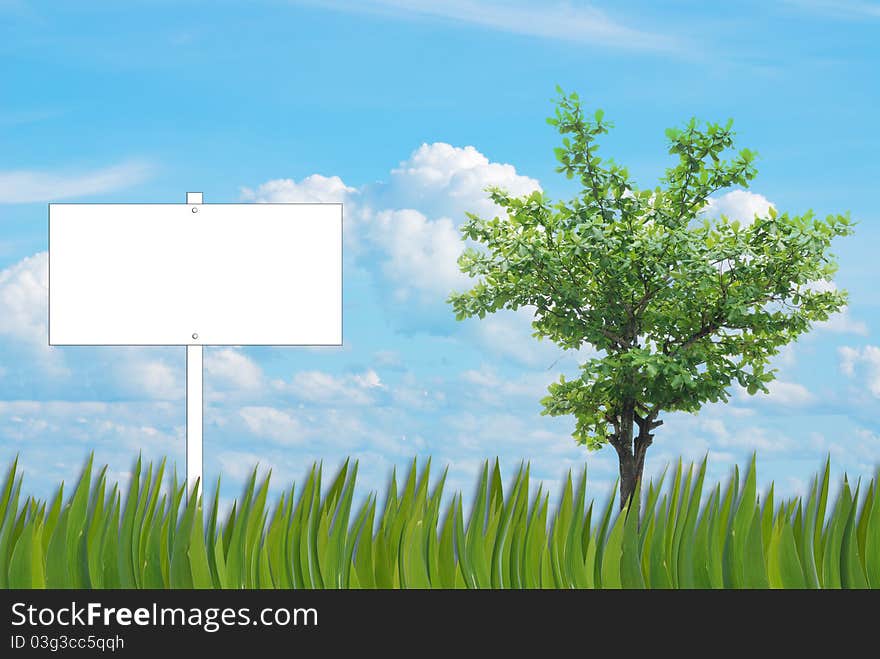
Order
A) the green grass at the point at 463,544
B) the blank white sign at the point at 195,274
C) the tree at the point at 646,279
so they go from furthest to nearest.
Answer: the tree at the point at 646,279 < the blank white sign at the point at 195,274 < the green grass at the point at 463,544

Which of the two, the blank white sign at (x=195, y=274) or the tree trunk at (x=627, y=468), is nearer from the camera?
the blank white sign at (x=195, y=274)

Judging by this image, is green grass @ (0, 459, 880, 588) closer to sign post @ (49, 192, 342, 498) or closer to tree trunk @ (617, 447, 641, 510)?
sign post @ (49, 192, 342, 498)

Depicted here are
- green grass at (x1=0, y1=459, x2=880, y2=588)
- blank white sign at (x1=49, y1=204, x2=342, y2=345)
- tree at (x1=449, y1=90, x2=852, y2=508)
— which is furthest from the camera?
tree at (x1=449, y1=90, x2=852, y2=508)

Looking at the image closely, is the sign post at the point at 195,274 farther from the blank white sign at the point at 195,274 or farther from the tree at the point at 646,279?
the tree at the point at 646,279

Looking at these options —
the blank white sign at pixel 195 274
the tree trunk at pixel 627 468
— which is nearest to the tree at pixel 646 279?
the tree trunk at pixel 627 468

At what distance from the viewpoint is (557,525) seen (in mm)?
2922

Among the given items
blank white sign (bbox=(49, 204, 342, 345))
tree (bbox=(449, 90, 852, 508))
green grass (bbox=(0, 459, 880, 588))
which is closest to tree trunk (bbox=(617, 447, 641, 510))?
tree (bbox=(449, 90, 852, 508))

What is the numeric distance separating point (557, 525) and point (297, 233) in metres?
3.43

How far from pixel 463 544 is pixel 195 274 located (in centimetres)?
357

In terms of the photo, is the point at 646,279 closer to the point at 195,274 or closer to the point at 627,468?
the point at 627,468

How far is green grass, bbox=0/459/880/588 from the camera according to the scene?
275cm

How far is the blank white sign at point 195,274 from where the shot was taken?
563 centimetres

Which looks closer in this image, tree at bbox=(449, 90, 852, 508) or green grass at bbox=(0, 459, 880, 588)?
green grass at bbox=(0, 459, 880, 588)
